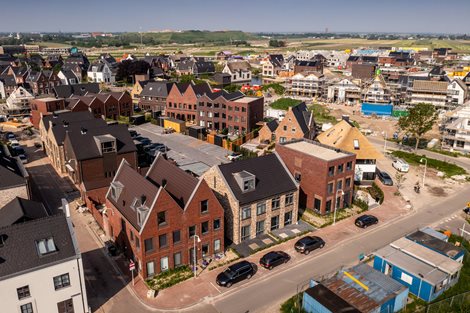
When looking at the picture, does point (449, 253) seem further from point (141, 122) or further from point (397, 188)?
point (141, 122)

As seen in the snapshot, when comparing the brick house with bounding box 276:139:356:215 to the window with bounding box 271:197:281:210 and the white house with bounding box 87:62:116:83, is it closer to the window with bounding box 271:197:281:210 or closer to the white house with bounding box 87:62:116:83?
the window with bounding box 271:197:281:210

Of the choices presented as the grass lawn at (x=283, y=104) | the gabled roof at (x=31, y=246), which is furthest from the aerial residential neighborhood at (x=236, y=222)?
the grass lawn at (x=283, y=104)

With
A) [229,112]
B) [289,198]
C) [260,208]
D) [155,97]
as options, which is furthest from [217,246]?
[155,97]

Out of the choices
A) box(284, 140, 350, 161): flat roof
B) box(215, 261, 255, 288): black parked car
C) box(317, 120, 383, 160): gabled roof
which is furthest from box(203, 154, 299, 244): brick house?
box(317, 120, 383, 160): gabled roof

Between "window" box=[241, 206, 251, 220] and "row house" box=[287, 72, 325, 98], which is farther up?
"row house" box=[287, 72, 325, 98]

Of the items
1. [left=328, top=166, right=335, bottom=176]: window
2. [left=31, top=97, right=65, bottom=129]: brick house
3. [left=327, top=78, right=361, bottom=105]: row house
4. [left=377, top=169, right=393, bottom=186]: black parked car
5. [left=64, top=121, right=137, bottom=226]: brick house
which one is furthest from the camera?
[left=327, top=78, right=361, bottom=105]: row house

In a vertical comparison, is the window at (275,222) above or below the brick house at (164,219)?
below

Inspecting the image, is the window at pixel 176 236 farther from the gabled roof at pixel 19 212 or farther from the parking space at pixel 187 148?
the parking space at pixel 187 148
